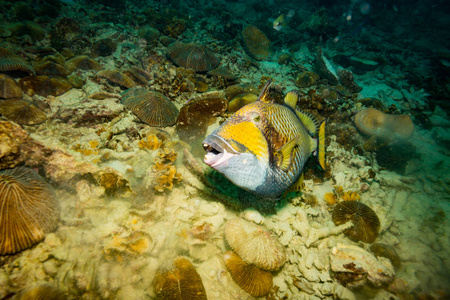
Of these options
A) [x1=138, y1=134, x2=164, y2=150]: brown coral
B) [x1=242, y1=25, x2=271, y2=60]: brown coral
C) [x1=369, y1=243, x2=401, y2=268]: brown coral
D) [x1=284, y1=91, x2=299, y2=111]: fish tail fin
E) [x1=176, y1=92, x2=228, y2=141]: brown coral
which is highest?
[x1=242, y1=25, x2=271, y2=60]: brown coral

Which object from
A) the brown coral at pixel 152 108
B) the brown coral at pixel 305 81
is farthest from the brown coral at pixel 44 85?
the brown coral at pixel 305 81

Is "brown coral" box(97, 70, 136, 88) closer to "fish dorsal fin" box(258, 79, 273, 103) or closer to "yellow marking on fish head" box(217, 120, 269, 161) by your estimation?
"fish dorsal fin" box(258, 79, 273, 103)

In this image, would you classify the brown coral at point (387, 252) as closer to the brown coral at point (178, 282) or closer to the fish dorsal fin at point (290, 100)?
the fish dorsal fin at point (290, 100)

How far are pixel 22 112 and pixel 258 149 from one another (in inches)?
182

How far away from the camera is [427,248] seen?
342 cm

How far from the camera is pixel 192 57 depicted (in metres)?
6.70

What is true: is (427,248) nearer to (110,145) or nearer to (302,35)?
(110,145)

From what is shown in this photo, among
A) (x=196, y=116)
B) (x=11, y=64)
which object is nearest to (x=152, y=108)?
(x=196, y=116)

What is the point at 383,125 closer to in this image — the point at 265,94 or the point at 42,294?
the point at 265,94

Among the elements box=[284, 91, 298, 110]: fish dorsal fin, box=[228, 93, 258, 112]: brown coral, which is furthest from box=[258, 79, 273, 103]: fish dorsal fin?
box=[228, 93, 258, 112]: brown coral

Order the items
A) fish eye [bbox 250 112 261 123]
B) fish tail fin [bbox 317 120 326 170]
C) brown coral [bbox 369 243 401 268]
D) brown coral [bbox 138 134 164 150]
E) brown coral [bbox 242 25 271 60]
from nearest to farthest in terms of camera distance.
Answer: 1. fish eye [bbox 250 112 261 123]
2. fish tail fin [bbox 317 120 326 170]
3. brown coral [bbox 369 243 401 268]
4. brown coral [bbox 138 134 164 150]
5. brown coral [bbox 242 25 271 60]

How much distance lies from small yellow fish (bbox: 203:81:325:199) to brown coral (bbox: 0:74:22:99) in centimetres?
471

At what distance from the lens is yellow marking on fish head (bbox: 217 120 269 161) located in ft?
5.41

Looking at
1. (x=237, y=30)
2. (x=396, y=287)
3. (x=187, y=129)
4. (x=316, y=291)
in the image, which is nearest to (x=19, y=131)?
(x=187, y=129)
